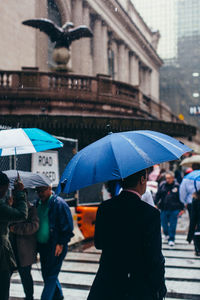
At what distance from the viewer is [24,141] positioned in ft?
13.2

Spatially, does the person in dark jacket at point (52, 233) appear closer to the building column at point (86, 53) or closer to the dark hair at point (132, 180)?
the dark hair at point (132, 180)

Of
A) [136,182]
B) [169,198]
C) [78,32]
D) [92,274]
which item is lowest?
[92,274]

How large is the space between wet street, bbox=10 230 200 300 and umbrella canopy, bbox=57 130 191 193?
2.19 meters

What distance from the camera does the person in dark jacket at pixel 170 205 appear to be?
9.46 meters

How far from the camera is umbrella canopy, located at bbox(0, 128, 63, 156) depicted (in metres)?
3.93

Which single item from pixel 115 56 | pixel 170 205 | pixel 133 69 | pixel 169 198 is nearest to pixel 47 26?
pixel 169 198

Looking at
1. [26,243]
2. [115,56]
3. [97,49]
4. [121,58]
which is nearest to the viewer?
[26,243]

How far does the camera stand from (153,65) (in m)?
58.9

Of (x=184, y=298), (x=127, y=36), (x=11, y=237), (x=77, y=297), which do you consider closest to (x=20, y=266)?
(x=11, y=237)

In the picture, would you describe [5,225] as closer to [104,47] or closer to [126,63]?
[104,47]

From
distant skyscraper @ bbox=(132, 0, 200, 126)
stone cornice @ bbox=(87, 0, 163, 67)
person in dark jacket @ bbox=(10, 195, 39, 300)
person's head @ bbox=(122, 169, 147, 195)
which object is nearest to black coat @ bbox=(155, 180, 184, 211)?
person in dark jacket @ bbox=(10, 195, 39, 300)

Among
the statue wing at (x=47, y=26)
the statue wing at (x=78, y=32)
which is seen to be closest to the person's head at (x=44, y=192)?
the statue wing at (x=47, y=26)

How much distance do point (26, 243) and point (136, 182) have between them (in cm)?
241

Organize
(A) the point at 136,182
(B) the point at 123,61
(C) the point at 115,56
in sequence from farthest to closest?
(B) the point at 123,61, (C) the point at 115,56, (A) the point at 136,182
